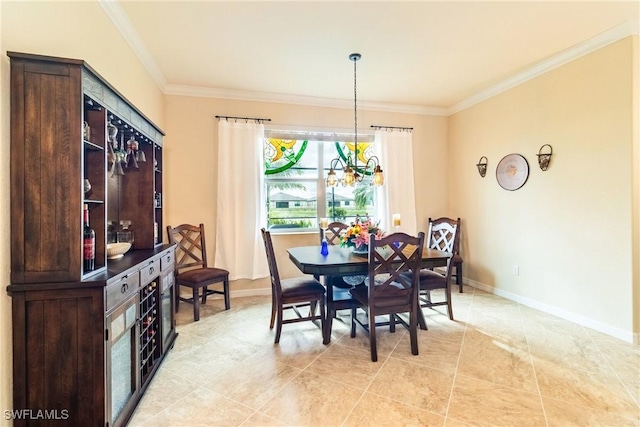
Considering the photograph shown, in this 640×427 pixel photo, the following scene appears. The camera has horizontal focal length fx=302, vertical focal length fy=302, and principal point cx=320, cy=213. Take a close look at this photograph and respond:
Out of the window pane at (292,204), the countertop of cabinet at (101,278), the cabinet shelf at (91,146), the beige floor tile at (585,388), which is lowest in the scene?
the beige floor tile at (585,388)

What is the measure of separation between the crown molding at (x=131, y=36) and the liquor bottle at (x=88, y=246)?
1.67 meters

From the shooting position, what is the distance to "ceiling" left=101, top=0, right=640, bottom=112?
2.40m

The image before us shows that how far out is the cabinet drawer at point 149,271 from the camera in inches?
80.7

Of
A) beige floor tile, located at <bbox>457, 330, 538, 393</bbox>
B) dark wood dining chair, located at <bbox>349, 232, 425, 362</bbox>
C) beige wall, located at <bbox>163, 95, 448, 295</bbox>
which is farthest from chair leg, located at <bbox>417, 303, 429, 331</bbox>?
beige wall, located at <bbox>163, 95, 448, 295</bbox>

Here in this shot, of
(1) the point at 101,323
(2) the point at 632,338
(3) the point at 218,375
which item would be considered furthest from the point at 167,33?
(2) the point at 632,338

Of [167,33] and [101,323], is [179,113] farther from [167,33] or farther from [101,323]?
[101,323]

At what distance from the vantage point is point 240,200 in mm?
4117

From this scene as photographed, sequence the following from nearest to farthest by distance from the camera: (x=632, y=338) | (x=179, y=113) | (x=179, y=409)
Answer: (x=179, y=409) → (x=632, y=338) → (x=179, y=113)

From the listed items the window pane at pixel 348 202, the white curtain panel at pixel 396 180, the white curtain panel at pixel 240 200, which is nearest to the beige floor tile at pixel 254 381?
the white curtain panel at pixel 240 200

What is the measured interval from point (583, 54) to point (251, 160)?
12.6 feet

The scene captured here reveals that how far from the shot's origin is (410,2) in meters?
2.32

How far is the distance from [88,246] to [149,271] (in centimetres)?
60

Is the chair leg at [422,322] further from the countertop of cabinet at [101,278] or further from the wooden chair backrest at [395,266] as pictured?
the countertop of cabinet at [101,278]

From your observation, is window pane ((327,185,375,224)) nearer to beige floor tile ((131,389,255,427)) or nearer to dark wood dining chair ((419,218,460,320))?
dark wood dining chair ((419,218,460,320))
